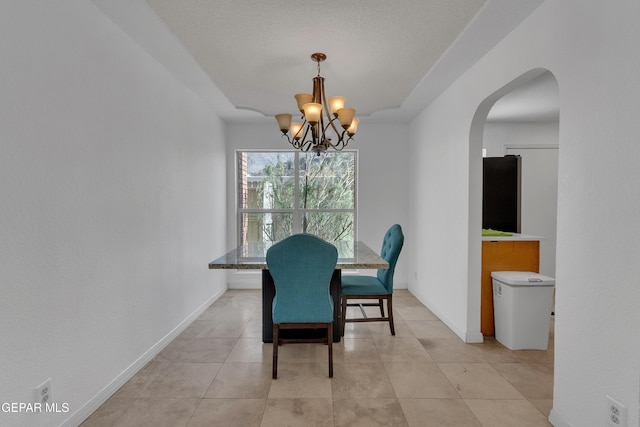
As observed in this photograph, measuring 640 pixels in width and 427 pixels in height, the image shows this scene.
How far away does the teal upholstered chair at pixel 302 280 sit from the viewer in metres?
2.30

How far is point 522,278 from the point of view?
9.55 feet

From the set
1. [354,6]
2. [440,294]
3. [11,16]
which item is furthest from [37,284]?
[440,294]

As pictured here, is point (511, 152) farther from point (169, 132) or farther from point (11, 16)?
point (11, 16)

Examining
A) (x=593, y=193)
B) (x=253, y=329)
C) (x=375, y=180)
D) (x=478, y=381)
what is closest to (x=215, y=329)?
(x=253, y=329)

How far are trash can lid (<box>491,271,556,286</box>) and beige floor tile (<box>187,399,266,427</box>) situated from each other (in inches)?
84.5

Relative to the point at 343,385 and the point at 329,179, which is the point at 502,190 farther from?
the point at 343,385

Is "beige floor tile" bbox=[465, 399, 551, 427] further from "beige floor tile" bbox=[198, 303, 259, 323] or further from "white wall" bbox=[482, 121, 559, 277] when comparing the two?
"white wall" bbox=[482, 121, 559, 277]

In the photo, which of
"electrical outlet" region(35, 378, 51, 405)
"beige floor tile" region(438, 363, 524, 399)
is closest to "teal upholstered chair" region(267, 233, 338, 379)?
"beige floor tile" region(438, 363, 524, 399)

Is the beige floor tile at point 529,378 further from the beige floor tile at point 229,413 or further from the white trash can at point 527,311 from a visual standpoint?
the beige floor tile at point 229,413

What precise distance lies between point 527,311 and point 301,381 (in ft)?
6.28

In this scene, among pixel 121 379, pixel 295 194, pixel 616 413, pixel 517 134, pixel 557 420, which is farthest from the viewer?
pixel 295 194

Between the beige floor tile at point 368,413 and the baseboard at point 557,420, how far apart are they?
0.80 metres

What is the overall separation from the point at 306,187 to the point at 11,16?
3.94 metres

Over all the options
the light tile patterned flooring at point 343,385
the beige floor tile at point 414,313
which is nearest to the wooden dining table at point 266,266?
the light tile patterned flooring at point 343,385
